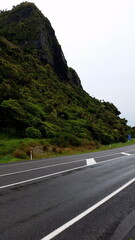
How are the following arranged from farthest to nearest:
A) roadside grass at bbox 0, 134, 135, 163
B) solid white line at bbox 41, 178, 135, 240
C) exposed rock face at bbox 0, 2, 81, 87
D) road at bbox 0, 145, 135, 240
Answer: exposed rock face at bbox 0, 2, 81, 87, roadside grass at bbox 0, 134, 135, 163, road at bbox 0, 145, 135, 240, solid white line at bbox 41, 178, 135, 240

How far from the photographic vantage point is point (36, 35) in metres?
57.3

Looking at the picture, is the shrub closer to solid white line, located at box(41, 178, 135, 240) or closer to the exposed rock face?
solid white line, located at box(41, 178, 135, 240)

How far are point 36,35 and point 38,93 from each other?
26.7 metres

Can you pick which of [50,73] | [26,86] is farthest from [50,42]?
[26,86]

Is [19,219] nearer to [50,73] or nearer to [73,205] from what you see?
[73,205]

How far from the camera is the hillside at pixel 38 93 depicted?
26422 mm

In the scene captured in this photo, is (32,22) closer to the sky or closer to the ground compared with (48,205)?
closer to the sky

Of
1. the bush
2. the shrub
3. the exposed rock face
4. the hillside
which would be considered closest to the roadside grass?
the shrub

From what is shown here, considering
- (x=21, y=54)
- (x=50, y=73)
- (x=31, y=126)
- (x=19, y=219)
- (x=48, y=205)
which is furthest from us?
(x=50, y=73)

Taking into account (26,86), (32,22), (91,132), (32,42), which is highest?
(32,22)

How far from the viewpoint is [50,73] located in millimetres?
53906

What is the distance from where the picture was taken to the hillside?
26422 mm

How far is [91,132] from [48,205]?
32.1 metres

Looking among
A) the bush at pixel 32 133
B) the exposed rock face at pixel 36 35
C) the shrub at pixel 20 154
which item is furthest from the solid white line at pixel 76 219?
the exposed rock face at pixel 36 35
